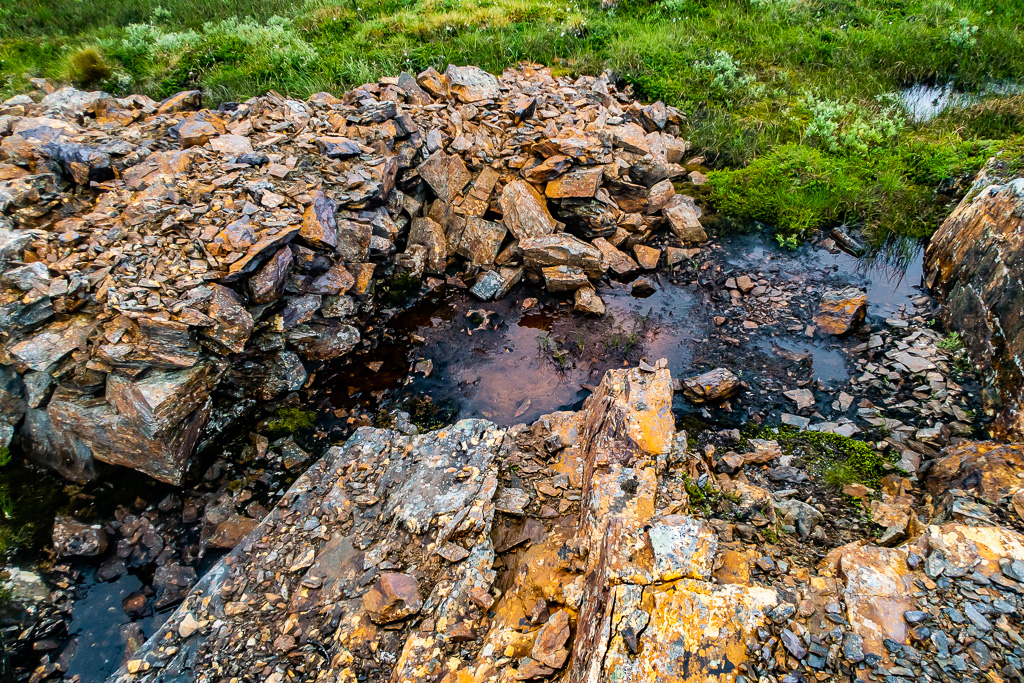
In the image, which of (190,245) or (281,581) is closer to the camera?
(281,581)

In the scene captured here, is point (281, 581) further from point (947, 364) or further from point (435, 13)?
point (435, 13)

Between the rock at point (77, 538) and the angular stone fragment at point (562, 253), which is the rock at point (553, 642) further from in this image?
the angular stone fragment at point (562, 253)

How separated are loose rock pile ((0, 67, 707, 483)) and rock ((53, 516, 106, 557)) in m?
0.67

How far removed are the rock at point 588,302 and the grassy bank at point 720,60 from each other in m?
3.43

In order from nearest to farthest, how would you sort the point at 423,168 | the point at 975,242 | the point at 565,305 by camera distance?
the point at 975,242, the point at 565,305, the point at 423,168

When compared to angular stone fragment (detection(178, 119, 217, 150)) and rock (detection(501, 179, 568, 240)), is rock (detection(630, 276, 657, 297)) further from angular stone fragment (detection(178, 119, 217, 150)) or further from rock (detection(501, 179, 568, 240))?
angular stone fragment (detection(178, 119, 217, 150))

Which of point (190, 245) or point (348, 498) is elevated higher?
point (190, 245)

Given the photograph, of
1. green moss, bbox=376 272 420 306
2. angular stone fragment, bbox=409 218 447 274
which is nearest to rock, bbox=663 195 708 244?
angular stone fragment, bbox=409 218 447 274

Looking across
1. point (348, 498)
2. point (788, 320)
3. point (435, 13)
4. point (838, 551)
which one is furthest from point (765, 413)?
point (435, 13)

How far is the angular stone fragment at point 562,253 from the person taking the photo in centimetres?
835

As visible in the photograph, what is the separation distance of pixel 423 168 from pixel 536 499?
647 centimetres

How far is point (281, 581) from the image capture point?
4.64 meters

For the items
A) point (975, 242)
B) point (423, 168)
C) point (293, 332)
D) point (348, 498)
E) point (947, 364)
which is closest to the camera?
point (348, 498)

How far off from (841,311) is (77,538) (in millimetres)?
9561
